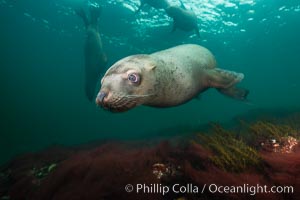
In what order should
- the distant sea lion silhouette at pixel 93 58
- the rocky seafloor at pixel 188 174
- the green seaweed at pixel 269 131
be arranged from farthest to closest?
the distant sea lion silhouette at pixel 93 58 → the green seaweed at pixel 269 131 → the rocky seafloor at pixel 188 174

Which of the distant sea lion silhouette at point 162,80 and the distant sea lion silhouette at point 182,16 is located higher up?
the distant sea lion silhouette at point 182,16

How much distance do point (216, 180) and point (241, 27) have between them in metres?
21.2

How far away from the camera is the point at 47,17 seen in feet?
77.3

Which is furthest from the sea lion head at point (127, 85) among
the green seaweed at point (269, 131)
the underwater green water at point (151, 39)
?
the underwater green water at point (151, 39)

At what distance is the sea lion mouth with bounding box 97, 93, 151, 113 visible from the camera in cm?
287

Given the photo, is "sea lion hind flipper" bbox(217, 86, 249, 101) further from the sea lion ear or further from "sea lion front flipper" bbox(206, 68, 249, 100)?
the sea lion ear

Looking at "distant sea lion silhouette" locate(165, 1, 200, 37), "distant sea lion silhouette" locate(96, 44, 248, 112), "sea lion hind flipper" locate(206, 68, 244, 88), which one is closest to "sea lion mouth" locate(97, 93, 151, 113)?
"distant sea lion silhouette" locate(96, 44, 248, 112)

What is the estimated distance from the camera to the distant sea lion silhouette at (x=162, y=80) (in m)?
3.04

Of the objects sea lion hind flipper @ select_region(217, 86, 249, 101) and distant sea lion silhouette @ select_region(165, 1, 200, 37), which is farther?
distant sea lion silhouette @ select_region(165, 1, 200, 37)

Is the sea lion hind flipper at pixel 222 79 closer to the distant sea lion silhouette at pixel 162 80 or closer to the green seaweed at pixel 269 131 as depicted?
the distant sea lion silhouette at pixel 162 80

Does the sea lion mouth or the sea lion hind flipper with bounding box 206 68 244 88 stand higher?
the sea lion hind flipper with bounding box 206 68 244 88

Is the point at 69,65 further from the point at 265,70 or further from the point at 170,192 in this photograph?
the point at 170,192

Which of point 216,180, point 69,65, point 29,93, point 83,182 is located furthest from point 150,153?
point 29,93

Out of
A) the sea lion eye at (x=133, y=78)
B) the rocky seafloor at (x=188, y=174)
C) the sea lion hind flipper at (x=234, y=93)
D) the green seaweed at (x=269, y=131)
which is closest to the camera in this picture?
the rocky seafloor at (x=188, y=174)
